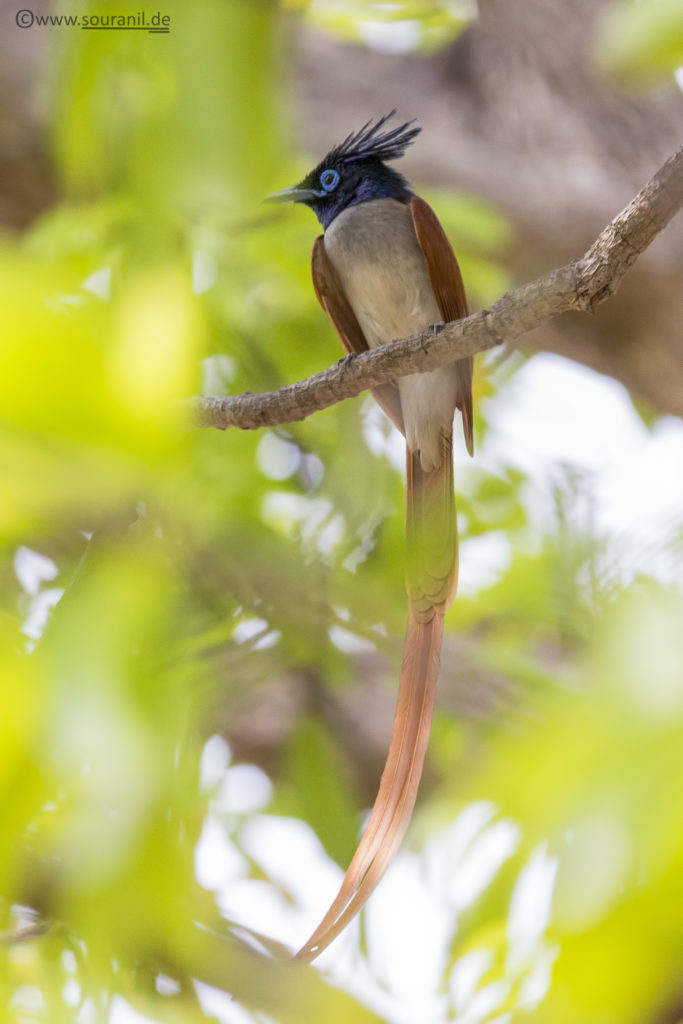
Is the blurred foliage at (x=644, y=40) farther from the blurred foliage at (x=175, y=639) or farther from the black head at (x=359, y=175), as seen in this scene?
the black head at (x=359, y=175)

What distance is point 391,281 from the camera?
2607 millimetres

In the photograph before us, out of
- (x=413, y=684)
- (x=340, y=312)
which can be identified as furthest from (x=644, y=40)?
(x=340, y=312)

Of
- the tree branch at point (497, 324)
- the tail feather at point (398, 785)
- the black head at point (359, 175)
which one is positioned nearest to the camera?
the tail feather at point (398, 785)

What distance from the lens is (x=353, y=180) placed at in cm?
278

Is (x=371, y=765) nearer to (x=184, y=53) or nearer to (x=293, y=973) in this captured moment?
(x=293, y=973)

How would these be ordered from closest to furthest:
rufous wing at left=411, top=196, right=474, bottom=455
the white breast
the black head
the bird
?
the bird → rufous wing at left=411, top=196, right=474, bottom=455 → the white breast → the black head

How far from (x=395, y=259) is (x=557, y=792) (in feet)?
7.26

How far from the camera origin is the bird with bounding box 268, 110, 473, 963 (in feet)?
5.82

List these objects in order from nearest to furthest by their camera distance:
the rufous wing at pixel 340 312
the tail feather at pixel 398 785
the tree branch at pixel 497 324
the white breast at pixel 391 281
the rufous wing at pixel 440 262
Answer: the tail feather at pixel 398 785
the tree branch at pixel 497 324
the rufous wing at pixel 440 262
the rufous wing at pixel 340 312
the white breast at pixel 391 281

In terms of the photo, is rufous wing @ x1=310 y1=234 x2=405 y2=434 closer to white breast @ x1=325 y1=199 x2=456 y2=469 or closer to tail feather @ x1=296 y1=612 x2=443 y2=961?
white breast @ x1=325 y1=199 x2=456 y2=469

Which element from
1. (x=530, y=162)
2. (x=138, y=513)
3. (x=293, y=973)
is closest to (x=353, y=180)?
(x=530, y=162)

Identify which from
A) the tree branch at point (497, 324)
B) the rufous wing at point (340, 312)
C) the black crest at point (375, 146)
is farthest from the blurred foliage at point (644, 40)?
the black crest at point (375, 146)

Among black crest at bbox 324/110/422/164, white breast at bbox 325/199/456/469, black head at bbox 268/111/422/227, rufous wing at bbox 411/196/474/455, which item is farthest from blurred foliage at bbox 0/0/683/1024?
black crest at bbox 324/110/422/164

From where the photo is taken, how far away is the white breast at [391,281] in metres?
2.56
